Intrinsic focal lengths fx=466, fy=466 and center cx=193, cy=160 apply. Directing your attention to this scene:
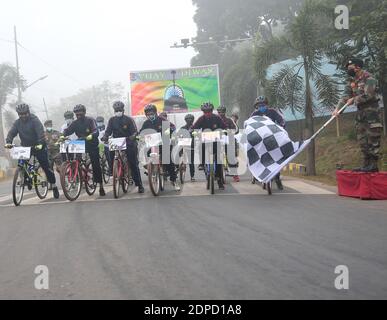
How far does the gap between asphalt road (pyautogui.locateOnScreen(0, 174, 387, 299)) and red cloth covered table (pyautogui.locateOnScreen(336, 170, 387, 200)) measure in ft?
1.05

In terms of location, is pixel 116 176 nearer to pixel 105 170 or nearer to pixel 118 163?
pixel 118 163

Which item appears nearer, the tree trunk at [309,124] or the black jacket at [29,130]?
the black jacket at [29,130]

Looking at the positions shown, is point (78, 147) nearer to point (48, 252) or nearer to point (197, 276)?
point (48, 252)

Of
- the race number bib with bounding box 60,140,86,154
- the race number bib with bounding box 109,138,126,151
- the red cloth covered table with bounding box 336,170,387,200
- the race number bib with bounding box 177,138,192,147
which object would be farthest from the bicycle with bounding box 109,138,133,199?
the red cloth covered table with bounding box 336,170,387,200

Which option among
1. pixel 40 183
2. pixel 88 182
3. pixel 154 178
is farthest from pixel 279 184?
pixel 40 183

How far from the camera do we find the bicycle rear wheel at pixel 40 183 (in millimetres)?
10327

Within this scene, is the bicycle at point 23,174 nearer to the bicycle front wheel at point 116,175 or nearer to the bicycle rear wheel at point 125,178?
the bicycle front wheel at point 116,175

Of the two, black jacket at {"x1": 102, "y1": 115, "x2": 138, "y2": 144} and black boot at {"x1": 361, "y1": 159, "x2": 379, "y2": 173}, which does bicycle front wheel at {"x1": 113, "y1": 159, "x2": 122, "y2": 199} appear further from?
black boot at {"x1": 361, "y1": 159, "x2": 379, "y2": 173}

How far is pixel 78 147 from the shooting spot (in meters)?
10.1

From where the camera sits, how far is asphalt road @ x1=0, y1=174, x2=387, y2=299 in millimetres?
4039

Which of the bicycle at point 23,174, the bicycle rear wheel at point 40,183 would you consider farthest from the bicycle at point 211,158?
the bicycle rear wheel at point 40,183

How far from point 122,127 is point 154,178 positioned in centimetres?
142

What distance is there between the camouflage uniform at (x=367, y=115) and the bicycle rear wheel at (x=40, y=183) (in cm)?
684

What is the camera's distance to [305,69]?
48.4 ft
